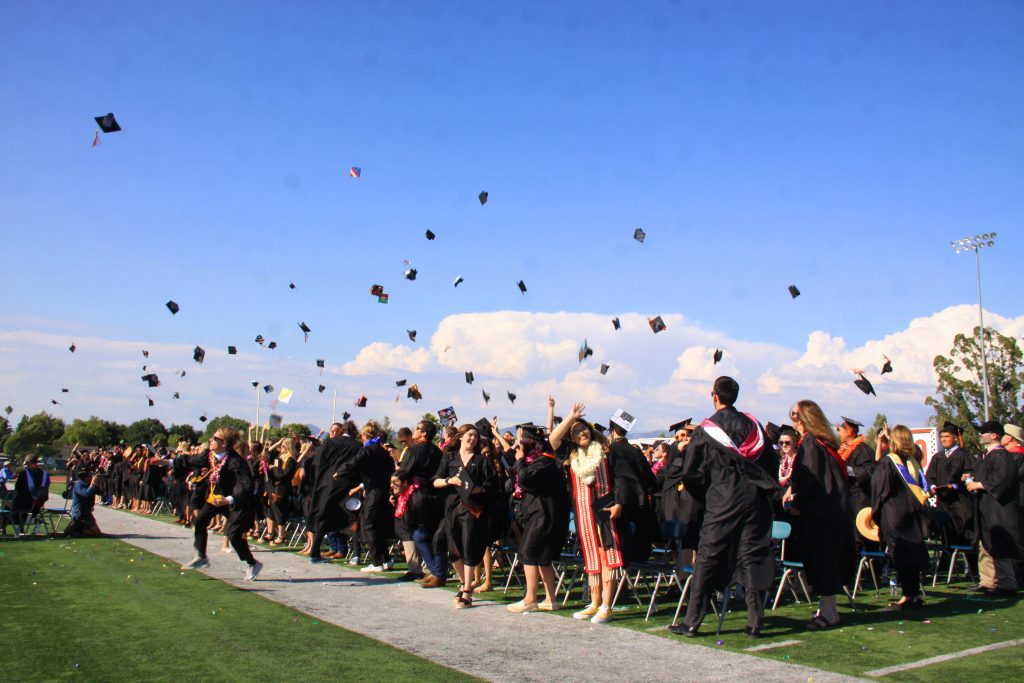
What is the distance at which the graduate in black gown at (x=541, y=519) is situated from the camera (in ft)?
28.5

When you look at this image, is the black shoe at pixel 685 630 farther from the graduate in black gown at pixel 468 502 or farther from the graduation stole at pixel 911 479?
the graduation stole at pixel 911 479

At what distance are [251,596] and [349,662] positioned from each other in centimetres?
348

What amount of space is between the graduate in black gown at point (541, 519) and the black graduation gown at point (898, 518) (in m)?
3.48

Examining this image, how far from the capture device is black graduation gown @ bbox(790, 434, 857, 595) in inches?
307

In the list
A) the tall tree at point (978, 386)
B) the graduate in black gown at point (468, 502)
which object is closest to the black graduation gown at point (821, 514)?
the graduate in black gown at point (468, 502)

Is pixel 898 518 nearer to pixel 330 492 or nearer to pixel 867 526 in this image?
pixel 867 526

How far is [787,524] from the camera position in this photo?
27.0 feet

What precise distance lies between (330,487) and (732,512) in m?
6.98

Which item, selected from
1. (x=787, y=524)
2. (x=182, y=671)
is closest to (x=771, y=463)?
(x=787, y=524)

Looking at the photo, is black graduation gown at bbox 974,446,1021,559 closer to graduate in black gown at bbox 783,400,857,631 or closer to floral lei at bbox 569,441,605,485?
graduate in black gown at bbox 783,400,857,631

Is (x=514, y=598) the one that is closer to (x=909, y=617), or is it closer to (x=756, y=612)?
(x=756, y=612)

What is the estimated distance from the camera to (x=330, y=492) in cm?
1238

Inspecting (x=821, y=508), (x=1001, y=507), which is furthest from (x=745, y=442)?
(x=1001, y=507)

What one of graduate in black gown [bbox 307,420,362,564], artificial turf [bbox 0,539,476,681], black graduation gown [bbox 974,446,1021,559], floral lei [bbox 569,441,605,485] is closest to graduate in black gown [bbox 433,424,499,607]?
floral lei [bbox 569,441,605,485]
